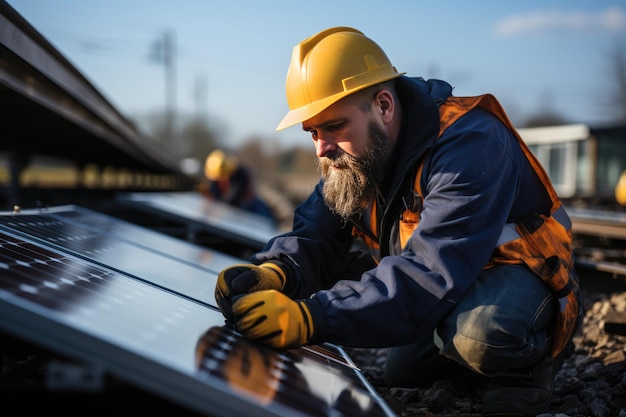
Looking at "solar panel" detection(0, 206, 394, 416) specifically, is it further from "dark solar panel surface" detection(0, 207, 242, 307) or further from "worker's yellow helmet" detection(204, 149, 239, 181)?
"worker's yellow helmet" detection(204, 149, 239, 181)

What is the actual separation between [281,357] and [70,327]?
0.82 m

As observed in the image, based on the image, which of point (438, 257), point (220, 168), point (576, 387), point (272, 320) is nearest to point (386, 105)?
point (438, 257)

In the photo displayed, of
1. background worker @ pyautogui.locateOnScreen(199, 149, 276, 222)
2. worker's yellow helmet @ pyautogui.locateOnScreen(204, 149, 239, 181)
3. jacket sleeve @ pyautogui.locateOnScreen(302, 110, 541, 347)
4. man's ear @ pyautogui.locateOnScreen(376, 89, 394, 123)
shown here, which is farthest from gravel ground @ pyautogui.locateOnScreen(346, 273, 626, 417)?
worker's yellow helmet @ pyautogui.locateOnScreen(204, 149, 239, 181)

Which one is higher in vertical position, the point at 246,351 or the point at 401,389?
the point at 246,351

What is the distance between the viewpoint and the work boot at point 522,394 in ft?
8.73

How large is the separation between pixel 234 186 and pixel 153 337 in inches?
425

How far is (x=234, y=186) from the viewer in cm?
1229

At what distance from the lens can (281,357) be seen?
2.05m

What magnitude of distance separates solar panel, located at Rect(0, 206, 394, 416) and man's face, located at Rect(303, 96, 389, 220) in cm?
74

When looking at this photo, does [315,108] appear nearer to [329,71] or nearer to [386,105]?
[329,71]

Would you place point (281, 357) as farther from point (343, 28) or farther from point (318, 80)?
point (343, 28)

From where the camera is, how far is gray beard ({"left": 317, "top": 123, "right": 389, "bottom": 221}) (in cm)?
287

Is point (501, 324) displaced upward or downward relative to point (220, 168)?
downward

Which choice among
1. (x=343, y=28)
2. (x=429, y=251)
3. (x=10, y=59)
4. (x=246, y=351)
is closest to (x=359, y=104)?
(x=343, y=28)
